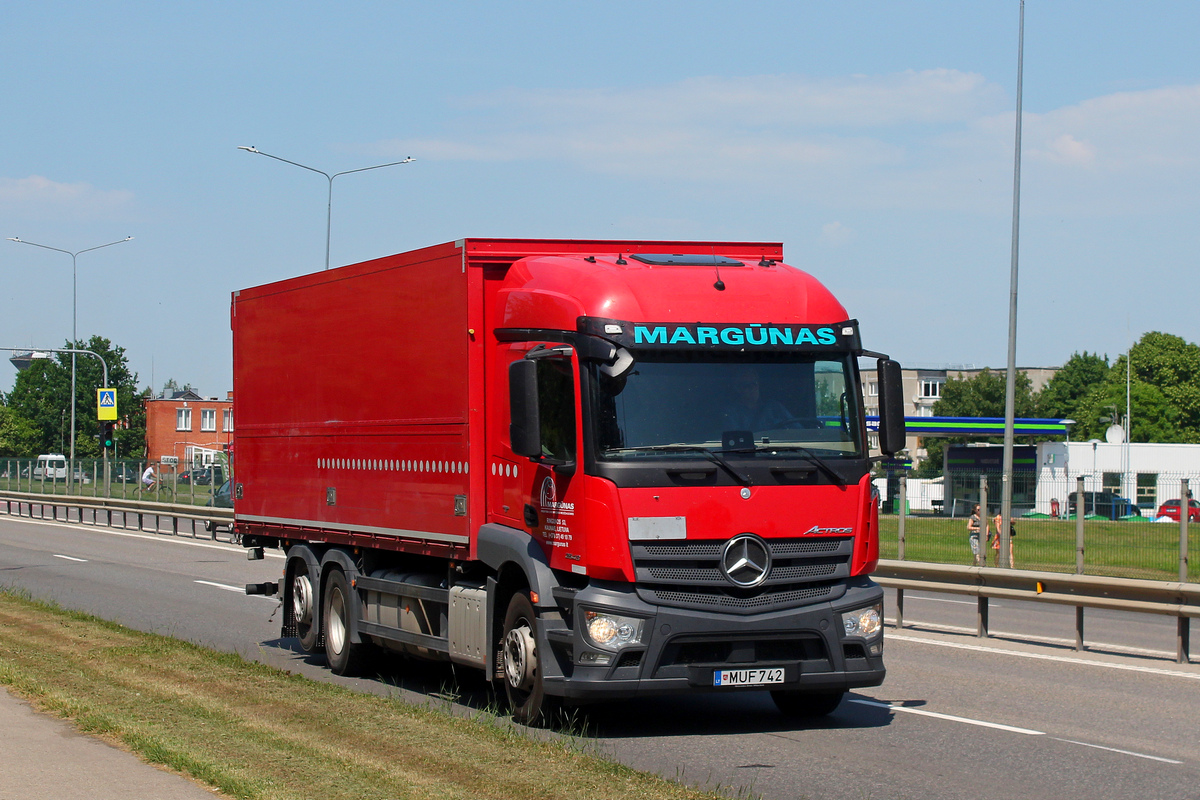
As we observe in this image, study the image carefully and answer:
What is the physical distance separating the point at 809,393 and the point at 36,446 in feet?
358

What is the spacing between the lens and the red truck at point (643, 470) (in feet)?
27.8

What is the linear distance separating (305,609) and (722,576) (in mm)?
5849

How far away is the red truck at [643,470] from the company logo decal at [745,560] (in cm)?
1

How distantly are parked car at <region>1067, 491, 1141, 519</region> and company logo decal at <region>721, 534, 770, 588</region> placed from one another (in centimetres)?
Result: 1220

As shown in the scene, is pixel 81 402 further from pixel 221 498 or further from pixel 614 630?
pixel 614 630

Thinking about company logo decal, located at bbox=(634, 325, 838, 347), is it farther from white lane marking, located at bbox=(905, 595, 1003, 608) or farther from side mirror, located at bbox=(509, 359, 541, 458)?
white lane marking, located at bbox=(905, 595, 1003, 608)

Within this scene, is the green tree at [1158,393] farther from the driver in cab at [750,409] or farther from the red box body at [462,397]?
the driver in cab at [750,409]

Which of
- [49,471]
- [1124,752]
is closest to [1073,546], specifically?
[1124,752]

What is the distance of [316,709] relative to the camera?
9383 millimetres

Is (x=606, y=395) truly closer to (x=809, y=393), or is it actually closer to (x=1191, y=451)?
(x=809, y=393)

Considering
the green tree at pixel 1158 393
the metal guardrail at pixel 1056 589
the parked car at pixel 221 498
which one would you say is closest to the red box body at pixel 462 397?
the metal guardrail at pixel 1056 589

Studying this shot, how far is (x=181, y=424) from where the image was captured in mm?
117688

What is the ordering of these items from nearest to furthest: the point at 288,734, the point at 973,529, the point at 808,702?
the point at 288,734, the point at 808,702, the point at 973,529

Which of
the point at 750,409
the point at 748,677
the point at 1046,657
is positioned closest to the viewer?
the point at 748,677
